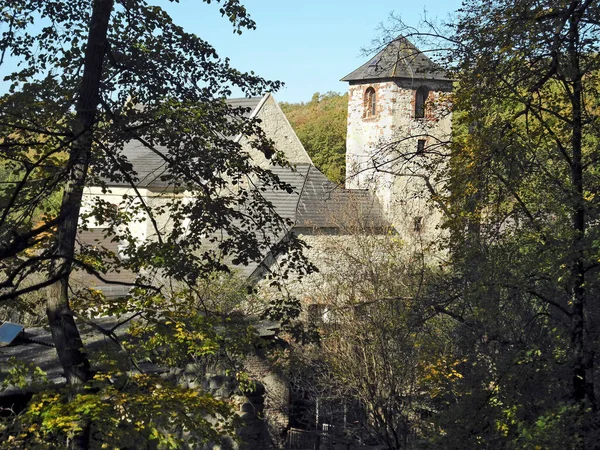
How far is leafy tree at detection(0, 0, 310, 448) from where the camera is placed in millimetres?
7633

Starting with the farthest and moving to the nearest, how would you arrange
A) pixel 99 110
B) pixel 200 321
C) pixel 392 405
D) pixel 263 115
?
pixel 263 115 → pixel 392 405 → pixel 99 110 → pixel 200 321

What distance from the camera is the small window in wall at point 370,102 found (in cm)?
3083

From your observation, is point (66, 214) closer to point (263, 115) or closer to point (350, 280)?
point (350, 280)

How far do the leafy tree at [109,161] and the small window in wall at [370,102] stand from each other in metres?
21.5

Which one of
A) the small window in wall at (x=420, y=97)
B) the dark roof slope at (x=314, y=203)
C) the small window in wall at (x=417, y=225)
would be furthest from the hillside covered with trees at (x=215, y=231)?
the small window in wall at (x=420, y=97)

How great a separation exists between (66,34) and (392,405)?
8.78 m

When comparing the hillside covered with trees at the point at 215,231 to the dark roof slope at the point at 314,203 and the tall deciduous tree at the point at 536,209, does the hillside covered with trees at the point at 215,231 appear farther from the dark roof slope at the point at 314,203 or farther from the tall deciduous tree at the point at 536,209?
the dark roof slope at the point at 314,203

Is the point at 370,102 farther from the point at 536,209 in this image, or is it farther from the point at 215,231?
the point at 215,231

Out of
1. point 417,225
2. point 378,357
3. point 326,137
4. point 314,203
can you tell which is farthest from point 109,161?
point 326,137

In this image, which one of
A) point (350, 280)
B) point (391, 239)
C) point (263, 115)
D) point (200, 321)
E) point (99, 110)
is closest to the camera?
point (200, 321)

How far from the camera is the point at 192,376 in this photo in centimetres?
998

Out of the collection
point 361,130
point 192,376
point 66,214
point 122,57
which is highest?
point 361,130

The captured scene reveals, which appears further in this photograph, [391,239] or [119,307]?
[391,239]

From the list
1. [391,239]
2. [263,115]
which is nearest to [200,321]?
[391,239]
